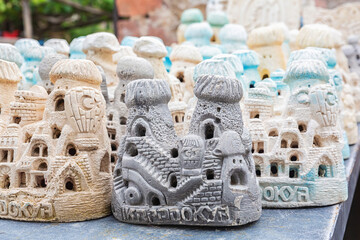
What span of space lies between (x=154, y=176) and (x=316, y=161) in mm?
1148

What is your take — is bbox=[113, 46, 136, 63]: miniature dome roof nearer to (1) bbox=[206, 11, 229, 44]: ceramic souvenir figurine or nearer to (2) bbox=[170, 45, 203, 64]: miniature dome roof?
(2) bbox=[170, 45, 203, 64]: miniature dome roof

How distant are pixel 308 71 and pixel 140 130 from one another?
4.29 feet

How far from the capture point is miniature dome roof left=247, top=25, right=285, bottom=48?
461cm

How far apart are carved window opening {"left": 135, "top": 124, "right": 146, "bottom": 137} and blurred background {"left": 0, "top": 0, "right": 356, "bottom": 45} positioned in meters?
5.49

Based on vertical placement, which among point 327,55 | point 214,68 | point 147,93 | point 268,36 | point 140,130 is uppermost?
point 268,36

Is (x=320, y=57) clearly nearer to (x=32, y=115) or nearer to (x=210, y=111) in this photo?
(x=210, y=111)

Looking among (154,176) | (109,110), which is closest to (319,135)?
(154,176)

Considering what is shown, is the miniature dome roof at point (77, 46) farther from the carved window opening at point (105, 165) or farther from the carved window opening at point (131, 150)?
the carved window opening at point (131, 150)

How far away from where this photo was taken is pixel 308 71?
3217mm

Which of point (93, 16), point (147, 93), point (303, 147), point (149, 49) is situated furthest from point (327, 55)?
point (93, 16)

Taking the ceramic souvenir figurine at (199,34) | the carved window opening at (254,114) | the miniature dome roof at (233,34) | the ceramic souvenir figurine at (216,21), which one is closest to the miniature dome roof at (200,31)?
the ceramic souvenir figurine at (199,34)

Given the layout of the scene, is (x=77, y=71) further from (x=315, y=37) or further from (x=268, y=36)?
(x=315, y=37)

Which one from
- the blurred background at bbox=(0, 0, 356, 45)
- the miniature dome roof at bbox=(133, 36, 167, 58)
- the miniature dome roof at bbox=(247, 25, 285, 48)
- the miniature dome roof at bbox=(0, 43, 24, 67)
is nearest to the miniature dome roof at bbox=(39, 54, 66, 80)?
the miniature dome roof at bbox=(0, 43, 24, 67)

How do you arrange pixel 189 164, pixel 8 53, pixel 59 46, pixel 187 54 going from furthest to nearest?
pixel 59 46
pixel 187 54
pixel 8 53
pixel 189 164
